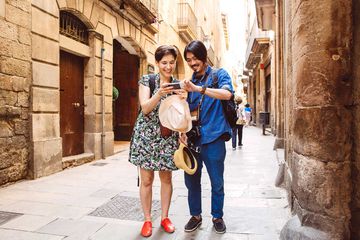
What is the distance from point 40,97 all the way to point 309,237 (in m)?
4.99

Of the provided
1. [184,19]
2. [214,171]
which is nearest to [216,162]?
[214,171]

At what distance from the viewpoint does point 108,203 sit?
13.9ft

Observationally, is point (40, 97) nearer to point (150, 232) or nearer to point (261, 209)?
point (150, 232)

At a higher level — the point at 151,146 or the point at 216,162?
the point at 151,146

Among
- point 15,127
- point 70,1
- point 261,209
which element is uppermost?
point 70,1

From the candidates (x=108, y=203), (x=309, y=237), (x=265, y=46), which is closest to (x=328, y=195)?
(x=309, y=237)

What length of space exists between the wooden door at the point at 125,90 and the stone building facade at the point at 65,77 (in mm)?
34

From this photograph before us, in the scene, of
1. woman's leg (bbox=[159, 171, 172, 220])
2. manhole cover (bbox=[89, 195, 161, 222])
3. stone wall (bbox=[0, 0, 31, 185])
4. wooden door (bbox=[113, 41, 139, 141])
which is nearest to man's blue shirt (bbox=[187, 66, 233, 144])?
woman's leg (bbox=[159, 171, 172, 220])

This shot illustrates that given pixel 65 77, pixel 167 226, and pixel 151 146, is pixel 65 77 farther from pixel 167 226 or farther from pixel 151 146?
pixel 167 226

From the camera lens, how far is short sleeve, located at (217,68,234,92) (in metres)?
3.01

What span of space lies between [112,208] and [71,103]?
4.07 m

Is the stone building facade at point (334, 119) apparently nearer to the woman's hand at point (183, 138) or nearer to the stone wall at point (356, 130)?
the stone wall at point (356, 130)

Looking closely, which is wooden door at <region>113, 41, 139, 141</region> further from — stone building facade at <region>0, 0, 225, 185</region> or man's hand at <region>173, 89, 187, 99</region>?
man's hand at <region>173, 89, 187, 99</region>

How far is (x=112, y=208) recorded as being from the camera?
4023 millimetres
